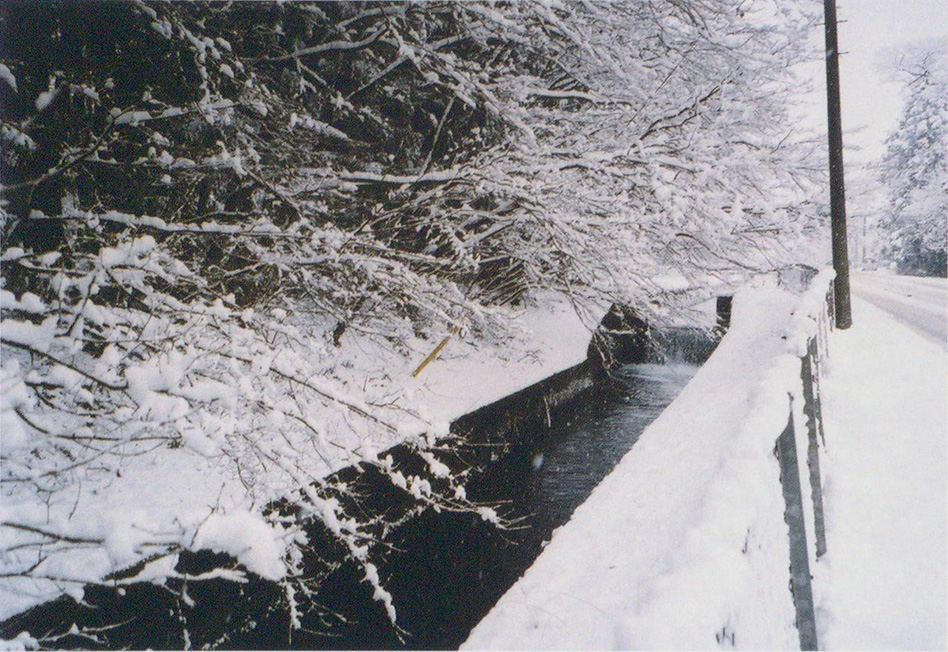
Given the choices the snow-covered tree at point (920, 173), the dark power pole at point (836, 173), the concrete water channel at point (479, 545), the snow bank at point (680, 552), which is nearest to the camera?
the snow bank at point (680, 552)

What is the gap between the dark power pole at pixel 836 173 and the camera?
416 inches

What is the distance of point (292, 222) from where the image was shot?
225 inches

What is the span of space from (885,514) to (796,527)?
1943 millimetres

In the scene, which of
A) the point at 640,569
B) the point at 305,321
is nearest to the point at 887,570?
the point at 640,569

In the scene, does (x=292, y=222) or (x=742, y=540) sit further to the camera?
(x=292, y=222)

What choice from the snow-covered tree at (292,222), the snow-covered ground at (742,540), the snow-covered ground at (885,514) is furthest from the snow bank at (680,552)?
the snow-covered tree at (292,222)

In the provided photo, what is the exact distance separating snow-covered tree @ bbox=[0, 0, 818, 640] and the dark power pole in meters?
1.85

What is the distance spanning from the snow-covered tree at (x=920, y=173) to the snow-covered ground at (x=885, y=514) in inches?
970

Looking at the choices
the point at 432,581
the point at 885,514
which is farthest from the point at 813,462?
the point at 432,581

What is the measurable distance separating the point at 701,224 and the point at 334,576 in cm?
554

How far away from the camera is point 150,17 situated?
4.21 meters

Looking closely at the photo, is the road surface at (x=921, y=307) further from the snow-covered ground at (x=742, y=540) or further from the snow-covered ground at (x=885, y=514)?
the snow-covered ground at (x=742, y=540)

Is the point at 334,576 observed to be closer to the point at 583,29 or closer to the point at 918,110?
Result: the point at 583,29

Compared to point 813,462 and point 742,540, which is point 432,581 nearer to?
point 813,462
